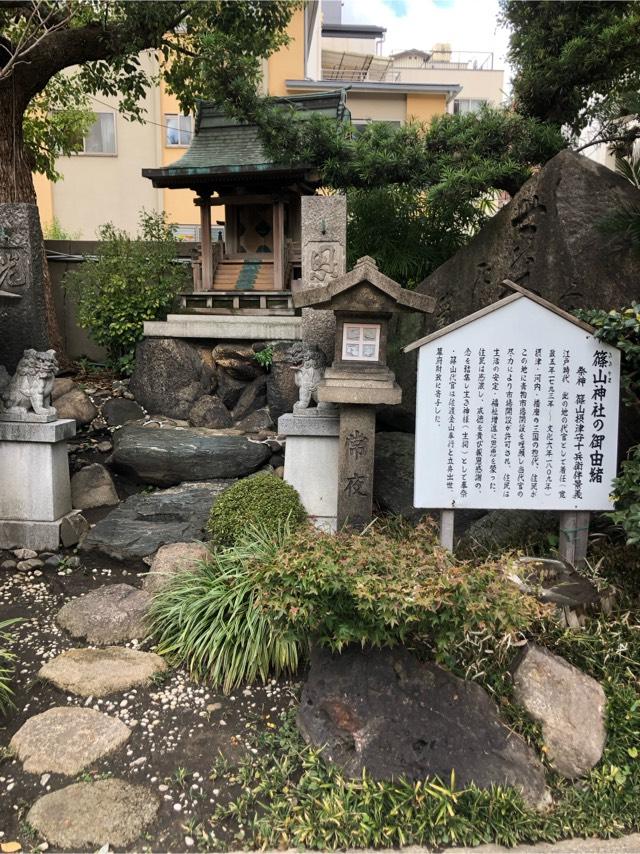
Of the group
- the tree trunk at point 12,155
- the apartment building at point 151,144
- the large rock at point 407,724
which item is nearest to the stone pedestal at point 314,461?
the large rock at point 407,724

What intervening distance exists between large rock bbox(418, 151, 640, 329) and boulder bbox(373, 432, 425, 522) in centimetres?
180

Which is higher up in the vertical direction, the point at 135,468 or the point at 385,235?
the point at 385,235

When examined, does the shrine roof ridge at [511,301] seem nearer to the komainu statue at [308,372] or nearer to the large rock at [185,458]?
the komainu statue at [308,372]

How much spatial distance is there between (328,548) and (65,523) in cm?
348

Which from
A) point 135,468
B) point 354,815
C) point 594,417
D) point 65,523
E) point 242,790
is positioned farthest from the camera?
point 135,468

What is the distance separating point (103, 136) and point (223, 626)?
58.4ft

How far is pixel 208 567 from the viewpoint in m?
4.46

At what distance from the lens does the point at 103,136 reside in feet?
57.8

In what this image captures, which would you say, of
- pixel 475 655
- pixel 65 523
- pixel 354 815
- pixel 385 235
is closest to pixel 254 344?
pixel 385 235

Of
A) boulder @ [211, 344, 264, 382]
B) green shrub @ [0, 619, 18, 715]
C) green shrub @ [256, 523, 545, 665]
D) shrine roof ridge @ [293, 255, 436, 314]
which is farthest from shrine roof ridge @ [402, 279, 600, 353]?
boulder @ [211, 344, 264, 382]

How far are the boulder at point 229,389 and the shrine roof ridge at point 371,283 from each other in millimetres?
3621

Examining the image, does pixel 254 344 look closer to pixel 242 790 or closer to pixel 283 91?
pixel 242 790

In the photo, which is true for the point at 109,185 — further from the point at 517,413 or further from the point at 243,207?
the point at 517,413

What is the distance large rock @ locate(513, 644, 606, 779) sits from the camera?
309 cm
